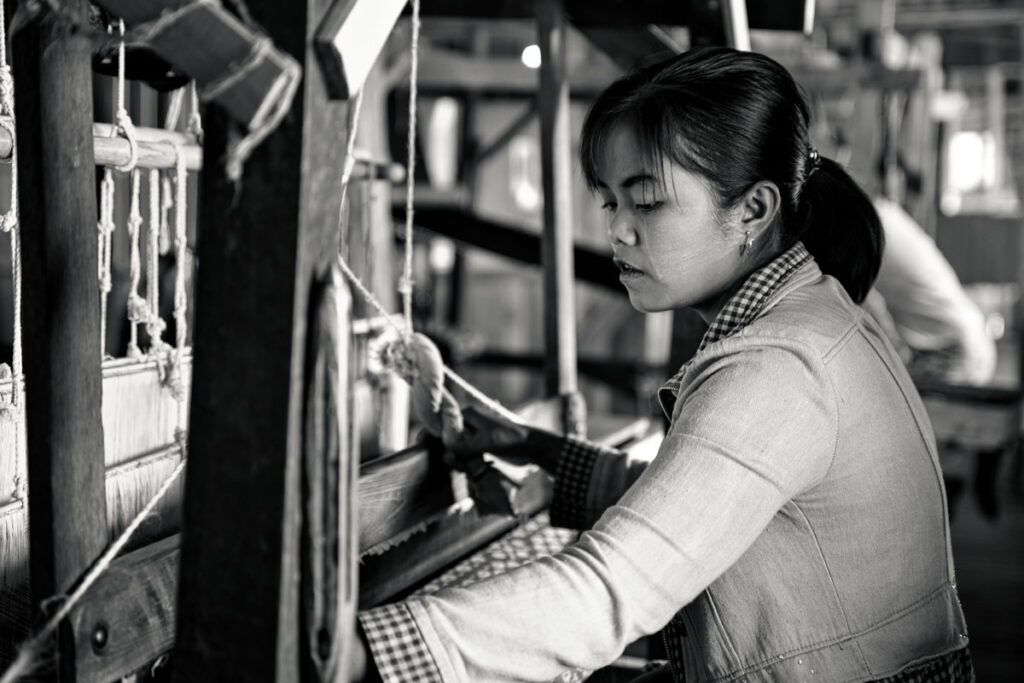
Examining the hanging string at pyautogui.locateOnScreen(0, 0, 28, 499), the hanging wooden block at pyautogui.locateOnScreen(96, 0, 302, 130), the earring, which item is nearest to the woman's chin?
the earring

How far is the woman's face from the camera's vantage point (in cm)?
143

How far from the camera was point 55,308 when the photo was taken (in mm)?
1182

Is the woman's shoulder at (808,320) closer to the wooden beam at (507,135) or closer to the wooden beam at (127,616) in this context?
the wooden beam at (127,616)

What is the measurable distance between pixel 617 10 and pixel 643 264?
1.14 meters

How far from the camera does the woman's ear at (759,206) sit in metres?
1.47

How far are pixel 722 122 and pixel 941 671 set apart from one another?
2.69ft

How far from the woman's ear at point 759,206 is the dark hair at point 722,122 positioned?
0.01 meters

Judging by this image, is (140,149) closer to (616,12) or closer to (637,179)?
(637,179)

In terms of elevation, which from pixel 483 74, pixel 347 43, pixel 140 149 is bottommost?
pixel 140 149

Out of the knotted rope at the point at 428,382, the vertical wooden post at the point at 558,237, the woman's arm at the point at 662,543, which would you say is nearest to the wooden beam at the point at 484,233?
the vertical wooden post at the point at 558,237

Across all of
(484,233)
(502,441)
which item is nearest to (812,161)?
(502,441)

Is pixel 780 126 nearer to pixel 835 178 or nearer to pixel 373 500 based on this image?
pixel 835 178

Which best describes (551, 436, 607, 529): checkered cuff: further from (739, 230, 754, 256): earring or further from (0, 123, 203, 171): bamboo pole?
(0, 123, 203, 171): bamboo pole

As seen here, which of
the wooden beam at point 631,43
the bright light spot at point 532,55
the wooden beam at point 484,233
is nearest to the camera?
the wooden beam at point 631,43
